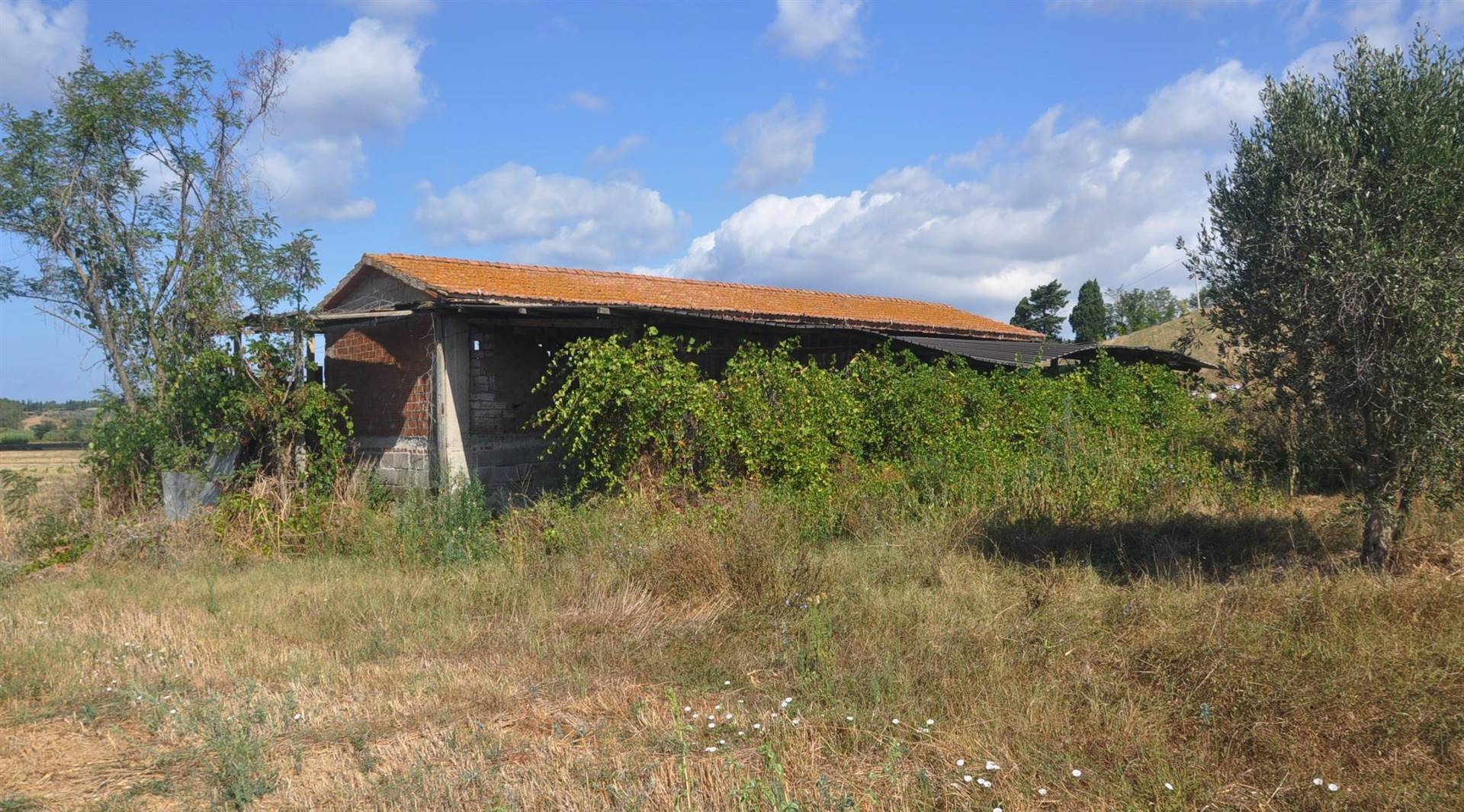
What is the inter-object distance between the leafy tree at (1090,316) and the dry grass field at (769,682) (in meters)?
43.9

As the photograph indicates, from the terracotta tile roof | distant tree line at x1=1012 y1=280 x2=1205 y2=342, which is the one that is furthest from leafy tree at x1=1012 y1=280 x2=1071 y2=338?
the terracotta tile roof

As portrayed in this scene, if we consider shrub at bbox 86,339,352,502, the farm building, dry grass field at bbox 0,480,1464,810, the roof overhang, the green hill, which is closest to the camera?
dry grass field at bbox 0,480,1464,810

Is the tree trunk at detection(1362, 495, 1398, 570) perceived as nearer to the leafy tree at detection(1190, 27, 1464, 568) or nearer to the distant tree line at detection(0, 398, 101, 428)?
the leafy tree at detection(1190, 27, 1464, 568)

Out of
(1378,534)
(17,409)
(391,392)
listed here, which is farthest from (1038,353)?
(17,409)

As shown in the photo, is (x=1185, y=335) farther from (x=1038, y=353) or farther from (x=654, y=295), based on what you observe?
(x=654, y=295)

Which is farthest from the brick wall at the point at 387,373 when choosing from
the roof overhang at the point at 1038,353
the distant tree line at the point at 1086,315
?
the distant tree line at the point at 1086,315

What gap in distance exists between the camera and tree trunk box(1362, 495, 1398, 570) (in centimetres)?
587

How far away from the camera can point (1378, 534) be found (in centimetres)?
598

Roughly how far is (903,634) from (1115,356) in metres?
11.9

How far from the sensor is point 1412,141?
539 centimetres

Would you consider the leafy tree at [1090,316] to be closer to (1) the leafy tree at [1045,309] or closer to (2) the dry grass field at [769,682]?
(1) the leafy tree at [1045,309]

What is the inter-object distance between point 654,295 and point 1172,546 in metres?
9.05

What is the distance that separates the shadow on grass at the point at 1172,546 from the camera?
6.61 metres

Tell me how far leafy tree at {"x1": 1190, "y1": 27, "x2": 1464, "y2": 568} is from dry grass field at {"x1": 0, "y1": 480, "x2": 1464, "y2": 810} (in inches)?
34.2
